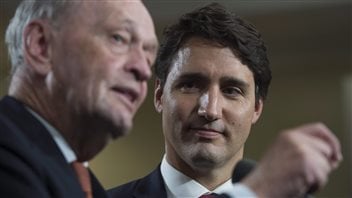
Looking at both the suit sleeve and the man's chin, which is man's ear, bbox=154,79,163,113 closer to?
the man's chin

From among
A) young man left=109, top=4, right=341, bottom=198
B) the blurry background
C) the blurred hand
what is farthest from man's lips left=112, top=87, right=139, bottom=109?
the blurry background

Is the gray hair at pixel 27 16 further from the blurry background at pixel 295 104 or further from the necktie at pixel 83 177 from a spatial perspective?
the blurry background at pixel 295 104

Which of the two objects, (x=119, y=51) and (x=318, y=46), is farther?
(x=318, y=46)

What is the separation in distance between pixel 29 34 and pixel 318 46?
3.93m

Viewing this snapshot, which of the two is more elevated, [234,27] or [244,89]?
[234,27]

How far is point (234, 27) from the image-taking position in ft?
5.12

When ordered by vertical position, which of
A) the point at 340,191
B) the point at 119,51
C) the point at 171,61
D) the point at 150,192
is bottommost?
the point at 340,191

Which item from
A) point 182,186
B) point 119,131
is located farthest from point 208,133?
point 119,131

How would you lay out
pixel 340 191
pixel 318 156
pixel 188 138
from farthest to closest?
pixel 340 191, pixel 188 138, pixel 318 156

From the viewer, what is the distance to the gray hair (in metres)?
1.00

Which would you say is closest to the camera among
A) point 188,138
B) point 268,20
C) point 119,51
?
point 119,51

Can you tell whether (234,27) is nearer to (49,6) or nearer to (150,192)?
(150,192)

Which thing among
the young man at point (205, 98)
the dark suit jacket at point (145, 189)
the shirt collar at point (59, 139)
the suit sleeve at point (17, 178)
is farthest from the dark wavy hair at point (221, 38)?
the suit sleeve at point (17, 178)

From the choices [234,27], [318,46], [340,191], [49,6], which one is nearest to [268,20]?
[318,46]
